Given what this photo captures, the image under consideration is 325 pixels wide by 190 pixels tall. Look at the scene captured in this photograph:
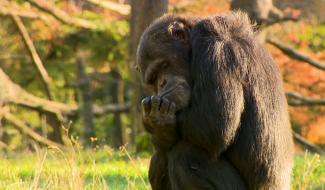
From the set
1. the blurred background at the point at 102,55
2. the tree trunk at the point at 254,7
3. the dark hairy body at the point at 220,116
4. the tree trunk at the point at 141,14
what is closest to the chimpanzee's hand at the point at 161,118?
the dark hairy body at the point at 220,116

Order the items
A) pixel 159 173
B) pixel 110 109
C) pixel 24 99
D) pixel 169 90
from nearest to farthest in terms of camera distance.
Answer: pixel 169 90 < pixel 159 173 < pixel 24 99 < pixel 110 109

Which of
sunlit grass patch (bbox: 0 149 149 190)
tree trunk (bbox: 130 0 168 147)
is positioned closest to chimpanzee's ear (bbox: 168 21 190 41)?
sunlit grass patch (bbox: 0 149 149 190)

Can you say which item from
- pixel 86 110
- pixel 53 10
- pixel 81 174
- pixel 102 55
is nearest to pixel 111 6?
pixel 53 10

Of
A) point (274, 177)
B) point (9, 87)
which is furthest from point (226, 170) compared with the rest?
point (9, 87)

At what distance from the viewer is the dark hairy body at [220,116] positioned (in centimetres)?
457

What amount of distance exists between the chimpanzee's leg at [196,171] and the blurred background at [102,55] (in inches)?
161

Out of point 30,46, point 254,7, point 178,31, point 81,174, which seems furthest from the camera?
point 30,46

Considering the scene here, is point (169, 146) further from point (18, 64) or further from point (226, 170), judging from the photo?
point (18, 64)

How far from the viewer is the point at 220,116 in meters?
4.55

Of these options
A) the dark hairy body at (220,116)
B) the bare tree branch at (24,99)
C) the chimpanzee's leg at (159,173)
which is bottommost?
the bare tree branch at (24,99)

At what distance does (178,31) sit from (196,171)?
1039mm

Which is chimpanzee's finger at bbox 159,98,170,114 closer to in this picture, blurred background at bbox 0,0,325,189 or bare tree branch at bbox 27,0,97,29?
blurred background at bbox 0,0,325,189

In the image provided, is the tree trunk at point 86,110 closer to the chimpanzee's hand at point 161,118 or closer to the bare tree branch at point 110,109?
the bare tree branch at point 110,109

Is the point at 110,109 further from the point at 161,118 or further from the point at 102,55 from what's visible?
the point at 161,118
